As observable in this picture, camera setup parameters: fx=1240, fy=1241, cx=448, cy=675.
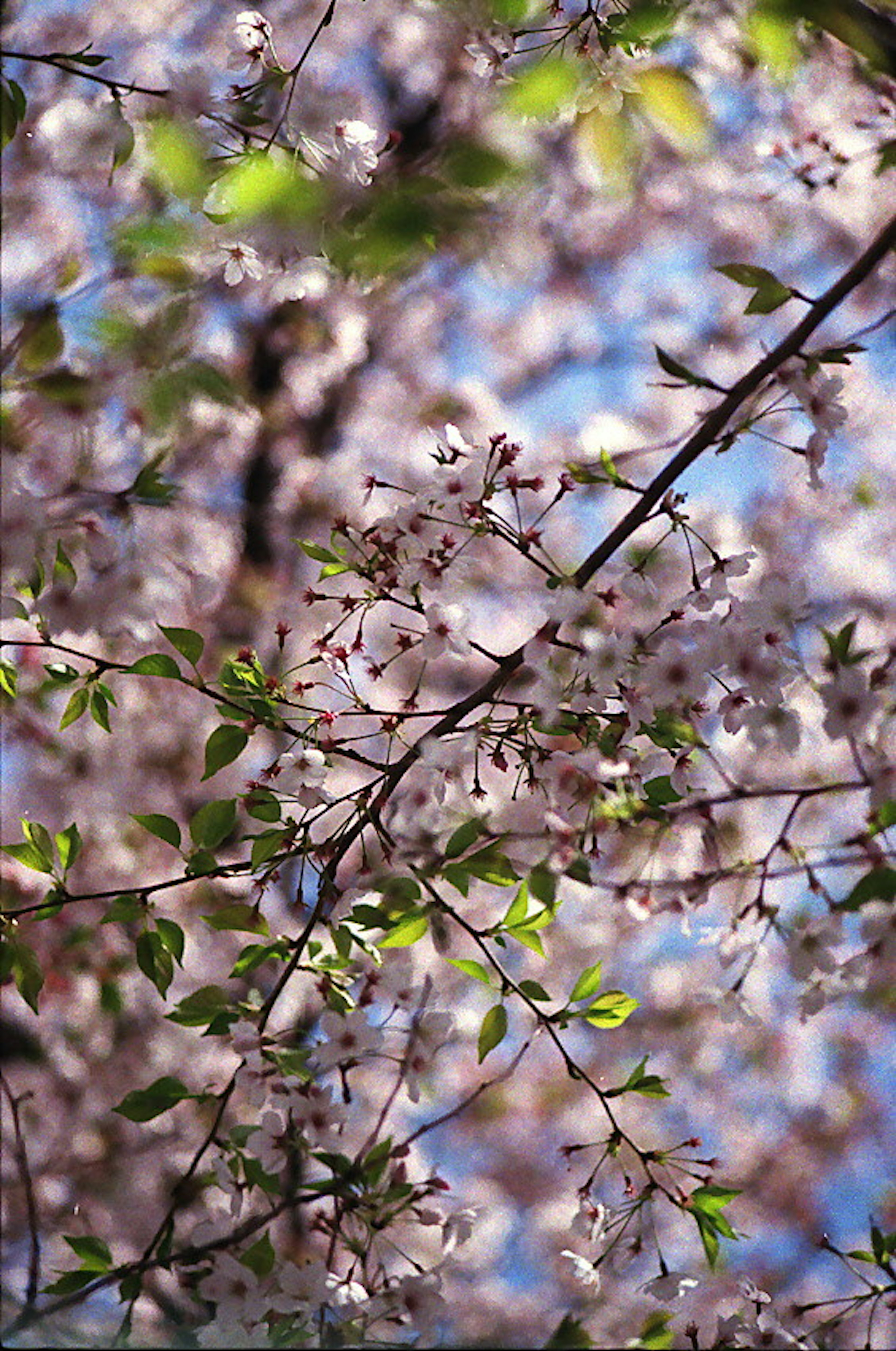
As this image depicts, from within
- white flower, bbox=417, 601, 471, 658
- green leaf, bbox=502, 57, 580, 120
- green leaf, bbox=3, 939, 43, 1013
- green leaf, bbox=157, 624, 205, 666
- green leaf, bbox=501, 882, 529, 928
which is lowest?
green leaf, bbox=3, 939, 43, 1013

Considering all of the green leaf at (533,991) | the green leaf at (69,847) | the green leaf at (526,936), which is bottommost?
the green leaf at (69,847)

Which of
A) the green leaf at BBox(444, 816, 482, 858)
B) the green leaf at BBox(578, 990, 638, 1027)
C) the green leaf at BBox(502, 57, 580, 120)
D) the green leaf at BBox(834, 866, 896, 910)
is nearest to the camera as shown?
the green leaf at BBox(502, 57, 580, 120)

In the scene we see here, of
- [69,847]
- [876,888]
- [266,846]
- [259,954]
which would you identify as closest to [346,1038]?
[259,954]

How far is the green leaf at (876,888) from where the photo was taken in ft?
2.55

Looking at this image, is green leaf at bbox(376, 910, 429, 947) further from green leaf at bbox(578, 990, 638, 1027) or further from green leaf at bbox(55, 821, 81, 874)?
green leaf at bbox(55, 821, 81, 874)

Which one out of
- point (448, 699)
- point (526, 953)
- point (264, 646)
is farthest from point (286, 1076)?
point (448, 699)

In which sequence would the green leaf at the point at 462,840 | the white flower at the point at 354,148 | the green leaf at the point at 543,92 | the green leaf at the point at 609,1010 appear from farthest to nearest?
the green leaf at the point at 609,1010 → the white flower at the point at 354,148 → the green leaf at the point at 462,840 → the green leaf at the point at 543,92

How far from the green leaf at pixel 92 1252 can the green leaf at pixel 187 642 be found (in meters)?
0.55

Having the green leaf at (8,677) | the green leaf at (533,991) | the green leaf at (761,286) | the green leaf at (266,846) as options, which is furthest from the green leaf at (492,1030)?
the green leaf at (761,286)

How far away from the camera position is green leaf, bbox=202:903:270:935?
1.14 meters

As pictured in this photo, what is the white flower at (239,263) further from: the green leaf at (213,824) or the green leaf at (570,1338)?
the green leaf at (570,1338)

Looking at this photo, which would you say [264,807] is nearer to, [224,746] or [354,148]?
[224,746]

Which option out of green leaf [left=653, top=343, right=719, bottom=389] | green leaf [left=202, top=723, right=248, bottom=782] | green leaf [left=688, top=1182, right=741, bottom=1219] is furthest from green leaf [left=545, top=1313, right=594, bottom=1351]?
green leaf [left=653, top=343, right=719, bottom=389]

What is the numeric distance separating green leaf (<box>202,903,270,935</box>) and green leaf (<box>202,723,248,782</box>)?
0.13 m
